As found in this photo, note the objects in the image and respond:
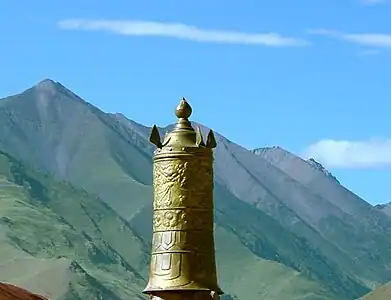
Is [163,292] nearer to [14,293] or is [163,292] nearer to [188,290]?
[188,290]

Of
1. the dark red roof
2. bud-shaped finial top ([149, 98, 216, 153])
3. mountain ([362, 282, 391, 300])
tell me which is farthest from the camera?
mountain ([362, 282, 391, 300])

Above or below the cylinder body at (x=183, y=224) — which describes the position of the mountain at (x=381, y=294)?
above

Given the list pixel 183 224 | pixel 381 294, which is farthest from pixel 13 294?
pixel 381 294

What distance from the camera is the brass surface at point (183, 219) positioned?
7820 mm

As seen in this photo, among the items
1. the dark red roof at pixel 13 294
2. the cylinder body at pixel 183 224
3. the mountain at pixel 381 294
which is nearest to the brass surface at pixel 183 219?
the cylinder body at pixel 183 224

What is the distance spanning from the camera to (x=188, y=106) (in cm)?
837

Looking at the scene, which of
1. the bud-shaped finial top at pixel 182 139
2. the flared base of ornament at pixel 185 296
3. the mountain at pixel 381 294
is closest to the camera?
the flared base of ornament at pixel 185 296

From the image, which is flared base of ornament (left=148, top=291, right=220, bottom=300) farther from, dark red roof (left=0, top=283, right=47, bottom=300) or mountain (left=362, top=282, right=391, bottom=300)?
mountain (left=362, top=282, right=391, bottom=300)

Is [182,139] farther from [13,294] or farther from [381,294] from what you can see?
[381,294]

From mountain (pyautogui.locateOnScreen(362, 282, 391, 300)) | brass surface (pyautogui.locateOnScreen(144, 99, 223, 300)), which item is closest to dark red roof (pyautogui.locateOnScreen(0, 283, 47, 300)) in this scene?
brass surface (pyautogui.locateOnScreen(144, 99, 223, 300))

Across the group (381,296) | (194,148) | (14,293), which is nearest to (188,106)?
(194,148)

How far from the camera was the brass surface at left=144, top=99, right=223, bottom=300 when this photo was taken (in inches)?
308

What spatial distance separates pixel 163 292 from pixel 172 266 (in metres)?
0.16

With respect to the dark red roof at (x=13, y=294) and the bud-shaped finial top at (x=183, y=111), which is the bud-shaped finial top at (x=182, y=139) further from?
the dark red roof at (x=13, y=294)
